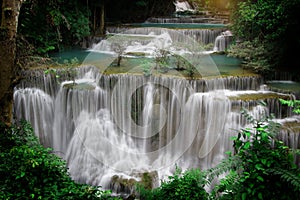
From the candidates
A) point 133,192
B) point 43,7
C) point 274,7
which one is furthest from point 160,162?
point 43,7

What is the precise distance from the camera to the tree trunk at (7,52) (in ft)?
16.6

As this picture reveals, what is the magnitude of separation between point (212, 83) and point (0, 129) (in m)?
5.88

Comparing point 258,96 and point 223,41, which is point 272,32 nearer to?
point 258,96

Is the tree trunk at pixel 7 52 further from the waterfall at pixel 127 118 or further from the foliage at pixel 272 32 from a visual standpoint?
the foliage at pixel 272 32

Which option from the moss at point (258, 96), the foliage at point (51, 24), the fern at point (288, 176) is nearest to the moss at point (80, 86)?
the foliage at point (51, 24)

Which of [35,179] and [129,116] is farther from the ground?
[129,116]

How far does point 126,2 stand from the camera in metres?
18.6

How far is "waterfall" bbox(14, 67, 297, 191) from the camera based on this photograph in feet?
27.2

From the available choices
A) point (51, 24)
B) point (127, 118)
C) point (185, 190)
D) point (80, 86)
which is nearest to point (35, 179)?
point (185, 190)

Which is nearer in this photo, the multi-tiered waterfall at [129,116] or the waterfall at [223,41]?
the multi-tiered waterfall at [129,116]

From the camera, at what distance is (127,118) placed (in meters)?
8.70

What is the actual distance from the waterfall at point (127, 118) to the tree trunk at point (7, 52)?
3.24 metres

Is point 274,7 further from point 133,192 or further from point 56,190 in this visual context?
point 56,190

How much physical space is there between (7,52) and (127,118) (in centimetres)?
Result: 428
